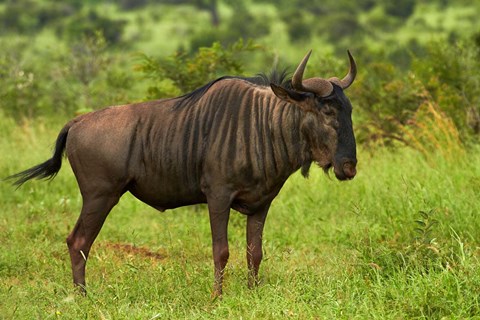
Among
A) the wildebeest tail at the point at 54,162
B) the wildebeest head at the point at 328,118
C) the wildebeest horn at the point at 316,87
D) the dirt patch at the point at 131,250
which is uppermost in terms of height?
the wildebeest horn at the point at 316,87

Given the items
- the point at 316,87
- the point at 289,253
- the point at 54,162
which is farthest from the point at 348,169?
the point at 54,162

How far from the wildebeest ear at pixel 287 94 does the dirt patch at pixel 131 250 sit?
2.11m

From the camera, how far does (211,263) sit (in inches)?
251

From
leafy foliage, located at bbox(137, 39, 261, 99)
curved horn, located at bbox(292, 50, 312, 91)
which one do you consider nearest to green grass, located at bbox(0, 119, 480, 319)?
curved horn, located at bbox(292, 50, 312, 91)

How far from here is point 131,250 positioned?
679cm

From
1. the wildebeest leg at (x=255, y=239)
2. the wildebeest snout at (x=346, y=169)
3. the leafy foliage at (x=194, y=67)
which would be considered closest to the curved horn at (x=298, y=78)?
the wildebeest snout at (x=346, y=169)

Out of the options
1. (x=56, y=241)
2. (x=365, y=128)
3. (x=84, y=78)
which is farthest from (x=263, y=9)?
(x=56, y=241)

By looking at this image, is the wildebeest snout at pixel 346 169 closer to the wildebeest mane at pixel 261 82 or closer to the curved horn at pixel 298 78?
the curved horn at pixel 298 78

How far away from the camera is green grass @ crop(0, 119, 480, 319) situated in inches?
182

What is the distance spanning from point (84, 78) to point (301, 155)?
8.83 meters

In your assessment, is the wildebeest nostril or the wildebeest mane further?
the wildebeest mane

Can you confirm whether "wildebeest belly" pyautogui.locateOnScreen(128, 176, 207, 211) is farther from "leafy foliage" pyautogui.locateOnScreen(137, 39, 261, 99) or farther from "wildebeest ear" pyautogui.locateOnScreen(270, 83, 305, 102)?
"leafy foliage" pyautogui.locateOnScreen(137, 39, 261, 99)

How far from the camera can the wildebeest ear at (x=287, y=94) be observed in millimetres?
5059

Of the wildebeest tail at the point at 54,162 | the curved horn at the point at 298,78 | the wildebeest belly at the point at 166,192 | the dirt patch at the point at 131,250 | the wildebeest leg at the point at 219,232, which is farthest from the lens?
the dirt patch at the point at 131,250
